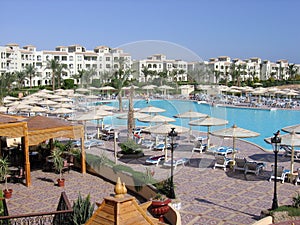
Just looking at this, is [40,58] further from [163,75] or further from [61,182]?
[163,75]

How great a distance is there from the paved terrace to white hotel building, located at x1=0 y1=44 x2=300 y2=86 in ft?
10.2

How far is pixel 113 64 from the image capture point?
8.40 m

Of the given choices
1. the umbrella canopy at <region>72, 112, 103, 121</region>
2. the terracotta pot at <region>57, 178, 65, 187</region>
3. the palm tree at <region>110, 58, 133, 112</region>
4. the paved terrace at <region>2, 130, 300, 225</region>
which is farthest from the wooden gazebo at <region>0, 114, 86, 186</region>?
the palm tree at <region>110, 58, 133, 112</region>

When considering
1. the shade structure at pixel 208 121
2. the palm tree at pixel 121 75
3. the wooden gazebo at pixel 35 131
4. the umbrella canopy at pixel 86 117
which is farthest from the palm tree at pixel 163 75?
the umbrella canopy at pixel 86 117

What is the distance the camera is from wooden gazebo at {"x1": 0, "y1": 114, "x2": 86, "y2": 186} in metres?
11.8

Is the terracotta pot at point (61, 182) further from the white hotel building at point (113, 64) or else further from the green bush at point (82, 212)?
the green bush at point (82, 212)

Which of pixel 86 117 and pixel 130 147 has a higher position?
pixel 86 117

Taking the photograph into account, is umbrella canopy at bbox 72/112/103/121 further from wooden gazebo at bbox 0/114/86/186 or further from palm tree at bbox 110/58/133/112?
palm tree at bbox 110/58/133/112

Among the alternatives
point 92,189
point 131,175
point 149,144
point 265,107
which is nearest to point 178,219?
point 131,175

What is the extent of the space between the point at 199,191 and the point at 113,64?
494cm

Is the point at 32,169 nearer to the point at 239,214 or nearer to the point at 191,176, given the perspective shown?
the point at 191,176

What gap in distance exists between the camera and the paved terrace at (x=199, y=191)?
30.7ft

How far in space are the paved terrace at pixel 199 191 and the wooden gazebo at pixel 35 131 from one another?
42.7 inches

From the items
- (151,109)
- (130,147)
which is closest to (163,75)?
(130,147)
